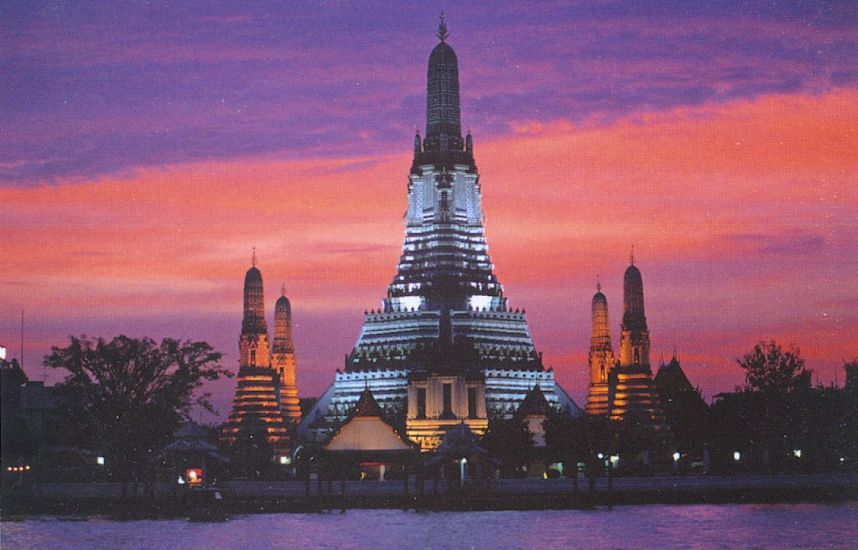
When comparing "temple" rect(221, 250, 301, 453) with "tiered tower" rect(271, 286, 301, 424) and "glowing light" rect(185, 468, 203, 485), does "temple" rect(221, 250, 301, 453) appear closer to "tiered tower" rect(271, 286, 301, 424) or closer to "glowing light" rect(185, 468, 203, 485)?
"tiered tower" rect(271, 286, 301, 424)

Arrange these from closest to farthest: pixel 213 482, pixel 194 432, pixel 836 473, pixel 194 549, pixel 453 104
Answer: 1. pixel 194 549
2. pixel 194 432
3. pixel 213 482
4. pixel 836 473
5. pixel 453 104

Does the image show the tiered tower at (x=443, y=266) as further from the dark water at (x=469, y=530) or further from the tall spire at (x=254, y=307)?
the dark water at (x=469, y=530)

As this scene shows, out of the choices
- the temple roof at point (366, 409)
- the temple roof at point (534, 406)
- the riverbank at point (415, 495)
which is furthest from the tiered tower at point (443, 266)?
the riverbank at point (415, 495)

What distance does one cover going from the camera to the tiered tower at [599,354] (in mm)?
139500

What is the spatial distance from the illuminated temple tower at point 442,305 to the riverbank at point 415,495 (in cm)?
2746

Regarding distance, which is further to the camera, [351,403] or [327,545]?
[351,403]

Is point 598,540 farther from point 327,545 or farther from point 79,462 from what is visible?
point 79,462

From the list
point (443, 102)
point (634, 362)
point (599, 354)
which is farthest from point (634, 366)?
point (443, 102)

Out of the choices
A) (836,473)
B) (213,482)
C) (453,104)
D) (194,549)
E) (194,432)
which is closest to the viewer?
(194,549)

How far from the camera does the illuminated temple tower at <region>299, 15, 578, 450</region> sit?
440ft

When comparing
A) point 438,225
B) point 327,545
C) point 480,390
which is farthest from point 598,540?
point 438,225

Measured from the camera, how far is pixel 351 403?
13438cm

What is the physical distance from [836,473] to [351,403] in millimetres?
37118

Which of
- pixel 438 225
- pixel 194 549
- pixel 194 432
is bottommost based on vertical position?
pixel 194 549
